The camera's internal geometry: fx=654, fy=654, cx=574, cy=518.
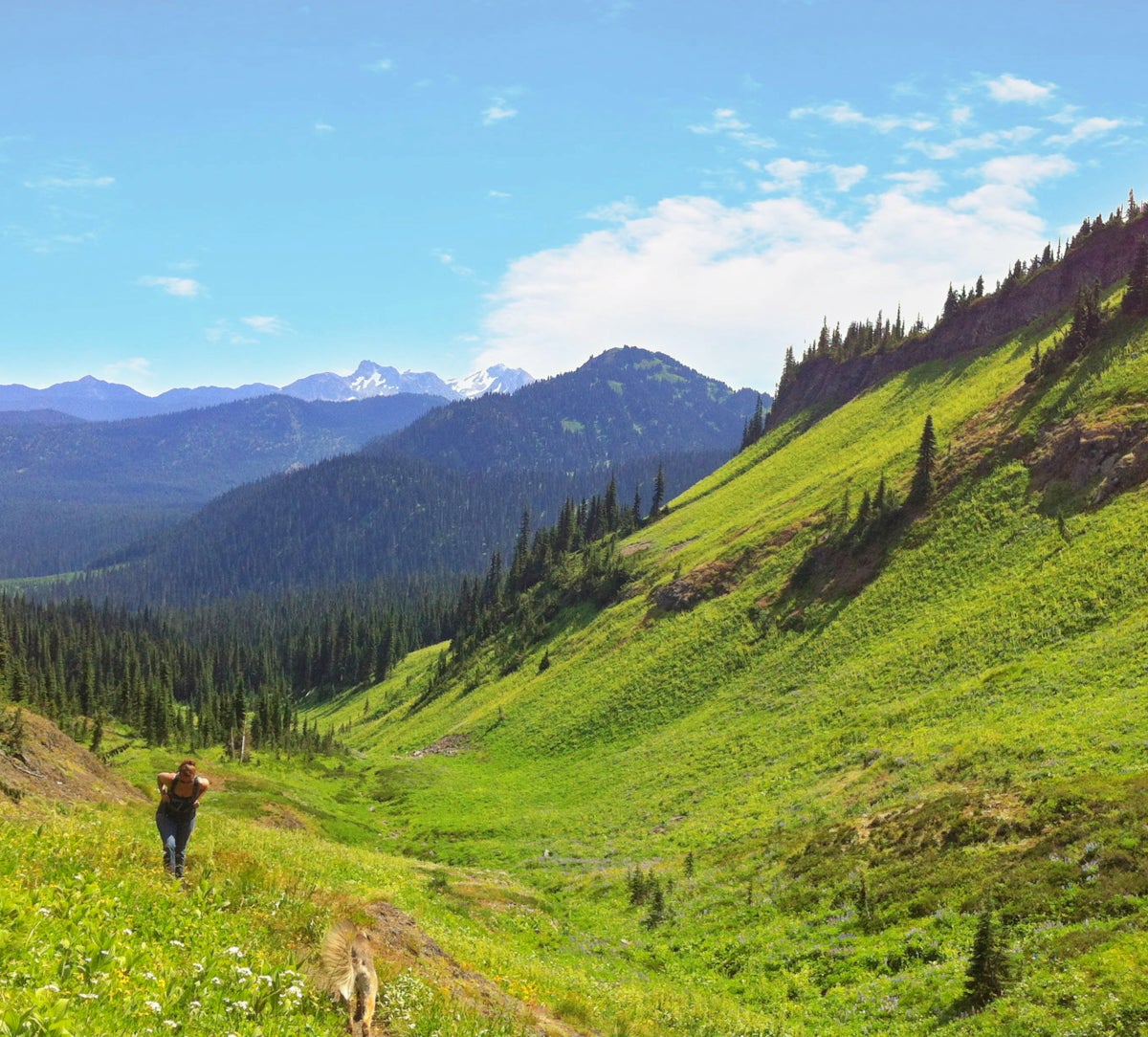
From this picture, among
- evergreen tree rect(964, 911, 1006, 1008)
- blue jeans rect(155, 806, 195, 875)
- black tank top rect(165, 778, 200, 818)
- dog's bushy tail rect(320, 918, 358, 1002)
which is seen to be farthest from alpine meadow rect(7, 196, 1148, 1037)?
black tank top rect(165, 778, 200, 818)

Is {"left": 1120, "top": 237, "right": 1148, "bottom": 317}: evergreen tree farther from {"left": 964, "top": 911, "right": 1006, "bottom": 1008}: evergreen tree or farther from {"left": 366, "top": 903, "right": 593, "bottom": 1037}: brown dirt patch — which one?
{"left": 366, "top": 903, "right": 593, "bottom": 1037}: brown dirt patch

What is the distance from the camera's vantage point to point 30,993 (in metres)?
5.43

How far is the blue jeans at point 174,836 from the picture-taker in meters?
12.1

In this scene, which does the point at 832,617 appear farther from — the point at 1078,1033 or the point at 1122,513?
the point at 1078,1033

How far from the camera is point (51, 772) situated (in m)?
27.7

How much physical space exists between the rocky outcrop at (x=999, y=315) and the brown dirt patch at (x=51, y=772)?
105527 millimetres

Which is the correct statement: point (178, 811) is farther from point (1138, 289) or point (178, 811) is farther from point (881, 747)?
point (1138, 289)

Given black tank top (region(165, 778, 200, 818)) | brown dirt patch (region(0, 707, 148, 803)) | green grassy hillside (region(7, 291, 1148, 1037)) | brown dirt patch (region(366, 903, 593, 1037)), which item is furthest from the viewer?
brown dirt patch (region(0, 707, 148, 803))

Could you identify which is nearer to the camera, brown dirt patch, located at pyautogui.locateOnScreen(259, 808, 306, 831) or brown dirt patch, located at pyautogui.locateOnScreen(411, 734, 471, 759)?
brown dirt patch, located at pyautogui.locateOnScreen(259, 808, 306, 831)

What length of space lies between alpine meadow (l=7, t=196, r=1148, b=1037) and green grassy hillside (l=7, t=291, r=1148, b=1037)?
0.14 m

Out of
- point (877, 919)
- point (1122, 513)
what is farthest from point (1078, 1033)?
point (1122, 513)

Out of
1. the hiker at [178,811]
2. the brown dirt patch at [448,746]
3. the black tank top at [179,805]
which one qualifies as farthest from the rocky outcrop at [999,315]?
the black tank top at [179,805]

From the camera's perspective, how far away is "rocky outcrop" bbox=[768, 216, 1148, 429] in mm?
89438

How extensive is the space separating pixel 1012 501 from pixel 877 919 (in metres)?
44.1
